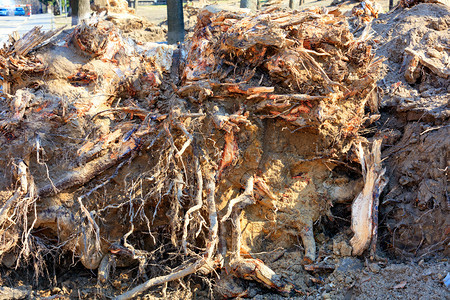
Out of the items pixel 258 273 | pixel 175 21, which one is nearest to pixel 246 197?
pixel 258 273

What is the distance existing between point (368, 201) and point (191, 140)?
1.83 metres

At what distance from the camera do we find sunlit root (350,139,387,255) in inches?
148

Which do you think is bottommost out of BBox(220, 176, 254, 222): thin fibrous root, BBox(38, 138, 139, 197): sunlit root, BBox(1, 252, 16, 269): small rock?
BBox(1, 252, 16, 269): small rock

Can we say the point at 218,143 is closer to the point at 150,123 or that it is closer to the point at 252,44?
the point at 150,123

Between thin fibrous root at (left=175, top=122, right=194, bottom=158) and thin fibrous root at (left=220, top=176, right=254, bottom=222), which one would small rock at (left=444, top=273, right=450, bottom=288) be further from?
thin fibrous root at (left=175, top=122, right=194, bottom=158)

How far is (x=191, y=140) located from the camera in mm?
3867

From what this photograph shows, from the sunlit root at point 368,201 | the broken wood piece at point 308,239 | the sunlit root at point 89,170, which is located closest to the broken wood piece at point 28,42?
the sunlit root at point 89,170

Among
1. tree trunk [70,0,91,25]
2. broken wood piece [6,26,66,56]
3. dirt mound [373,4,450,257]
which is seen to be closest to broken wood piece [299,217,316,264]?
dirt mound [373,4,450,257]

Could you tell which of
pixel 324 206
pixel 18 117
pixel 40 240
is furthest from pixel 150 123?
pixel 324 206

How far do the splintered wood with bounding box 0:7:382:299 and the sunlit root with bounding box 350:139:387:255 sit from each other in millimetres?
41

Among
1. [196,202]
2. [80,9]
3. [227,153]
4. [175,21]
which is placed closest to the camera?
[196,202]

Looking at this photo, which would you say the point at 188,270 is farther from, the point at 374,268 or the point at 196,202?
the point at 374,268

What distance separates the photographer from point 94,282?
4.04m

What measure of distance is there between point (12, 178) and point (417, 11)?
537 cm
